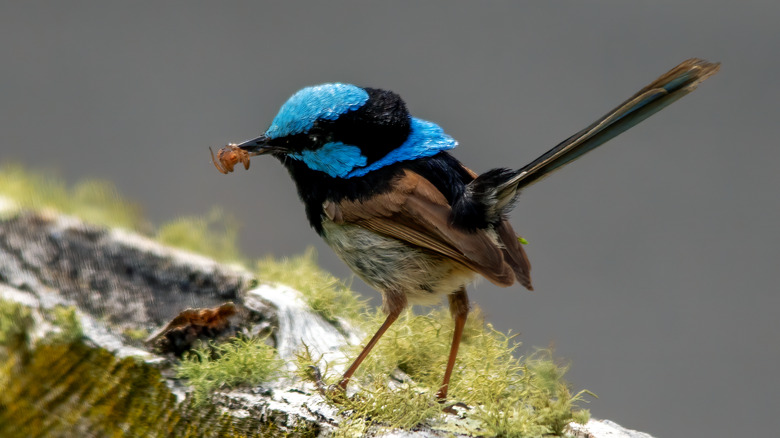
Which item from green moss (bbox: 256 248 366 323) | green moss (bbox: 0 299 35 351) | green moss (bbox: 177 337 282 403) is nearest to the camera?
green moss (bbox: 177 337 282 403)

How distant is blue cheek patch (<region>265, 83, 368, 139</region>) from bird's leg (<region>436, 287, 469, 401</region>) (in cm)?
84

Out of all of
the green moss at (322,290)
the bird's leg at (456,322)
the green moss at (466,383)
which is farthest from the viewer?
the green moss at (322,290)

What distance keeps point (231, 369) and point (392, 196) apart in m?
0.98

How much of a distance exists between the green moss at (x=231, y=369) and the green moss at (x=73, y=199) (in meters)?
1.70

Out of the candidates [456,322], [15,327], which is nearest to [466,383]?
[456,322]

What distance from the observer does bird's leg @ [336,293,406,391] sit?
3.02m

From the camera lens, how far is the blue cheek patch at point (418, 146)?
3057 millimetres

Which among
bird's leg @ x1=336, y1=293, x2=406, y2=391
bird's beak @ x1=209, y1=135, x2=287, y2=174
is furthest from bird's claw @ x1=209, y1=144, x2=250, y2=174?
bird's leg @ x1=336, y1=293, x2=406, y2=391

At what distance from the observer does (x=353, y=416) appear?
2.88 metres

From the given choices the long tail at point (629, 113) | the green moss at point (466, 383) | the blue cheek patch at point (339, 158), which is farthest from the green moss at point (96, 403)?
the long tail at point (629, 113)

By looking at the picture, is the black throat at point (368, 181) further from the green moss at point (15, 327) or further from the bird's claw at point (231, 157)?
the green moss at point (15, 327)

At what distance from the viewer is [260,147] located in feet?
10.3

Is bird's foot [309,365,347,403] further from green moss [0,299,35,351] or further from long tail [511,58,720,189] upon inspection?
green moss [0,299,35,351]

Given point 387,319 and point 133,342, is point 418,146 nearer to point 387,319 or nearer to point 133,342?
point 387,319
